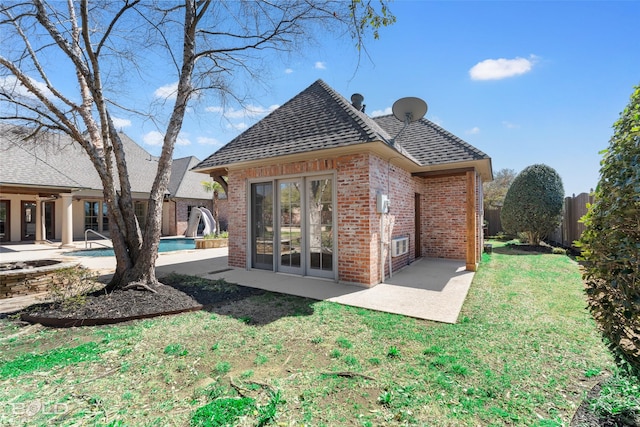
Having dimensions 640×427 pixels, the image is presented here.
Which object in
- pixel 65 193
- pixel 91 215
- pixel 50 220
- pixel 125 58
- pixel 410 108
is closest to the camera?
pixel 125 58

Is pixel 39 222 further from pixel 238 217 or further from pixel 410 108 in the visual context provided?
pixel 410 108

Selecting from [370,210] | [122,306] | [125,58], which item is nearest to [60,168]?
[125,58]

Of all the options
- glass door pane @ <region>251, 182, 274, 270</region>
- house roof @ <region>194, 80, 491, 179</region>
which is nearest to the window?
house roof @ <region>194, 80, 491, 179</region>

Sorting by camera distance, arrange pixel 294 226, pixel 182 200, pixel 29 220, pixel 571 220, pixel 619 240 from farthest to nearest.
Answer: pixel 182 200, pixel 29 220, pixel 571 220, pixel 294 226, pixel 619 240

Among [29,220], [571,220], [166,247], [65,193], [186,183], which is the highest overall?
[186,183]

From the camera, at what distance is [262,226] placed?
7.94 meters

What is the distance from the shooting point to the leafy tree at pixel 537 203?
12477mm

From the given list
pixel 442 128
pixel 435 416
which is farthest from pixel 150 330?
pixel 442 128

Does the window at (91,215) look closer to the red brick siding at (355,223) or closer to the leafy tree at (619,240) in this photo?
the red brick siding at (355,223)

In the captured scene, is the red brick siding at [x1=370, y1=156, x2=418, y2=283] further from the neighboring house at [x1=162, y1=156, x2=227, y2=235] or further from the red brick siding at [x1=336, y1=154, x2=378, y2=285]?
the neighboring house at [x1=162, y1=156, x2=227, y2=235]

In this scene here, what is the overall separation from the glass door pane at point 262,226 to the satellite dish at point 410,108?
3.95m

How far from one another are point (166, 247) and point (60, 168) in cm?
750

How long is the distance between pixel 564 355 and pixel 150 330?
17.1ft

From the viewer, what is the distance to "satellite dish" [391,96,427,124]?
7.35 m
